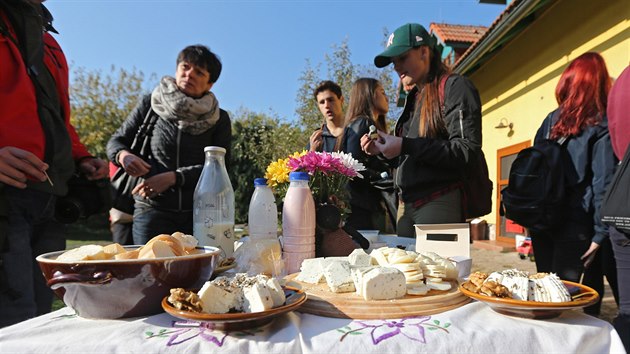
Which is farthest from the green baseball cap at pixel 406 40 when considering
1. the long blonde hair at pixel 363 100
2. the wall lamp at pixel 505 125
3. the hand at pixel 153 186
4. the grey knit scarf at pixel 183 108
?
the wall lamp at pixel 505 125

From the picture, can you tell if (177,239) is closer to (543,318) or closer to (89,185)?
(543,318)

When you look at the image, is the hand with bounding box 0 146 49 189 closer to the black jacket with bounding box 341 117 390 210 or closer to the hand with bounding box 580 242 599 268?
the black jacket with bounding box 341 117 390 210

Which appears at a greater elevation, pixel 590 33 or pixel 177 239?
pixel 590 33

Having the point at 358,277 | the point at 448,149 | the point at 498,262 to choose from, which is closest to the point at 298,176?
the point at 358,277

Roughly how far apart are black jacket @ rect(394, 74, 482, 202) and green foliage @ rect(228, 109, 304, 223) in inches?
357

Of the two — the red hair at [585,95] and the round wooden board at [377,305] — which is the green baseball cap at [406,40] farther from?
the round wooden board at [377,305]

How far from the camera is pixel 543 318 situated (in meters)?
0.81

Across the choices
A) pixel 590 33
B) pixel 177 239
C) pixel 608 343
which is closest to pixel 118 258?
pixel 177 239

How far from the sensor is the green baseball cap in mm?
2084

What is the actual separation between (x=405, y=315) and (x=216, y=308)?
0.40 metres

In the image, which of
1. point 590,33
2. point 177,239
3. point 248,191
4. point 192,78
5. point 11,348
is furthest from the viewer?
point 248,191

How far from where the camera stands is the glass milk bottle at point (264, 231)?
1.26m

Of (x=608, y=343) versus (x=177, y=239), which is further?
(x=177, y=239)

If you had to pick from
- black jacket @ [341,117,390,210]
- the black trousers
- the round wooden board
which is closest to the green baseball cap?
black jacket @ [341,117,390,210]
